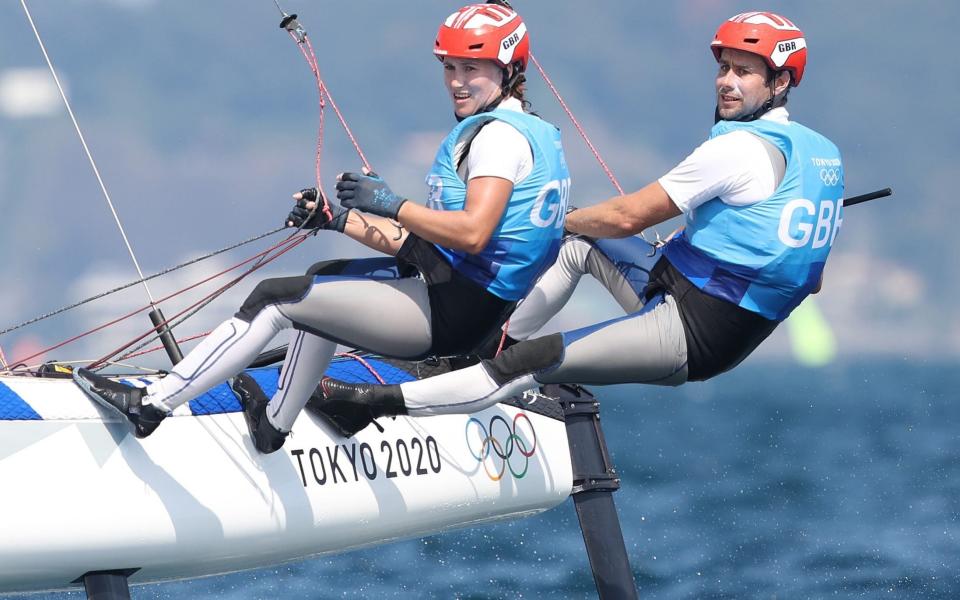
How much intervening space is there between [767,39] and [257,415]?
6.12 ft

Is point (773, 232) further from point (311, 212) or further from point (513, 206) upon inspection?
point (311, 212)

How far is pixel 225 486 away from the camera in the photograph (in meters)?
4.68

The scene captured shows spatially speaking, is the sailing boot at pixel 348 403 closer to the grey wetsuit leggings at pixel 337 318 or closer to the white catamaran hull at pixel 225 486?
the white catamaran hull at pixel 225 486

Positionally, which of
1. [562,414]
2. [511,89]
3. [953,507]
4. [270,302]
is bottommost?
[953,507]

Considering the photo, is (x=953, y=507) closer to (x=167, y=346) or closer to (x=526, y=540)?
(x=526, y=540)

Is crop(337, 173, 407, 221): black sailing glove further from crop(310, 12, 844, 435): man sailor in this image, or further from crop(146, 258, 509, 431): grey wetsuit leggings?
crop(310, 12, 844, 435): man sailor

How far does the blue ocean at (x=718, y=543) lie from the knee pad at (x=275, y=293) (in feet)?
11.2

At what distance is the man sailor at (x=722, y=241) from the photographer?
13.1 feet

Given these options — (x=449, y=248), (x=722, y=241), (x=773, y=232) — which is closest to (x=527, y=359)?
(x=449, y=248)

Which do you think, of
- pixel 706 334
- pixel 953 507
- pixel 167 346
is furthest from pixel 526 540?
pixel 706 334

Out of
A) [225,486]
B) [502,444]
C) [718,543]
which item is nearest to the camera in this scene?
[225,486]

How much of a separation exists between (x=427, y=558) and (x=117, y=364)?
172 inches

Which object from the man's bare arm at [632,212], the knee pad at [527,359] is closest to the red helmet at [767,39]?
the man's bare arm at [632,212]

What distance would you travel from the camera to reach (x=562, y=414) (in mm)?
5770
